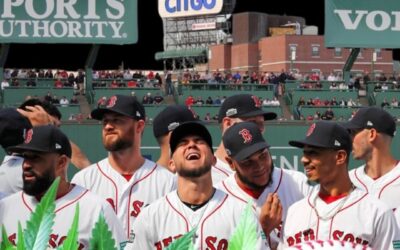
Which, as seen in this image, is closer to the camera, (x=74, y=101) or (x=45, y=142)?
(x=45, y=142)

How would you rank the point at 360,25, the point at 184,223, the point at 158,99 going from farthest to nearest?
the point at 158,99 → the point at 360,25 → the point at 184,223

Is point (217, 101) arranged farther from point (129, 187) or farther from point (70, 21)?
point (129, 187)

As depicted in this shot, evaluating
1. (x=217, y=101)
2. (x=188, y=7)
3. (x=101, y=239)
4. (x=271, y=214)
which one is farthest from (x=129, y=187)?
(x=188, y=7)

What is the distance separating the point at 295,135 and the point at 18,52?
36.0m

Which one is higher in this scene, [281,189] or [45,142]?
[45,142]

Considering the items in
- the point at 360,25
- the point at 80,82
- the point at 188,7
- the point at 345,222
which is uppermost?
the point at 188,7

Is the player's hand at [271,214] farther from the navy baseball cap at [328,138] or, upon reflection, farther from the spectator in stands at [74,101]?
the spectator in stands at [74,101]

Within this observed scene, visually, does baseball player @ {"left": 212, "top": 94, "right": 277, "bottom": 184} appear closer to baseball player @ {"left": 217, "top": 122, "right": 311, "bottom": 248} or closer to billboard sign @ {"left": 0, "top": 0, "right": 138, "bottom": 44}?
baseball player @ {"left": 217, "top": 122, "right": 311, "bottom": 248}

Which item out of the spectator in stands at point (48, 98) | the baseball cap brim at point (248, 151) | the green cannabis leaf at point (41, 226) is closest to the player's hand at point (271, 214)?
the baseball cap brim at point (248, 151)

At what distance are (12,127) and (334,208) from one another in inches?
74.6

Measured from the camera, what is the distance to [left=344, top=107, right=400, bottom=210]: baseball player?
467 cm

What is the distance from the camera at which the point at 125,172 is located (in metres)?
4.59

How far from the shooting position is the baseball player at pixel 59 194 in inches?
→ 138

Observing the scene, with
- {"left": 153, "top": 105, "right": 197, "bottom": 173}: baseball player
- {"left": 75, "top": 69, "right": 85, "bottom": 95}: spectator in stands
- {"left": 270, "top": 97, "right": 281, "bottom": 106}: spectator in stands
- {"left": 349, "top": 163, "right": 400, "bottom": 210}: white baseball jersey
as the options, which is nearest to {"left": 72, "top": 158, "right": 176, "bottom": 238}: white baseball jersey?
{"left": 153, "top": 105, "right": 197, "bottom": 173}: baseball player
